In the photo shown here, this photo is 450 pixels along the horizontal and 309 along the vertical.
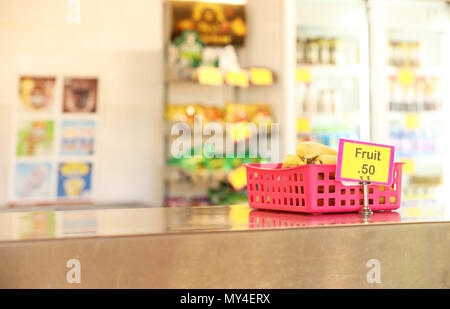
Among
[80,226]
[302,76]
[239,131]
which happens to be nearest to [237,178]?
[239,131]

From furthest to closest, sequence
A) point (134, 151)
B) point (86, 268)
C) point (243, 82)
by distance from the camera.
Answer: point (134, 151), point (243, 82), point (86, 268)

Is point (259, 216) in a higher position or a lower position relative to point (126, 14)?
lower

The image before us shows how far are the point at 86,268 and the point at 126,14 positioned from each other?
3.47 m

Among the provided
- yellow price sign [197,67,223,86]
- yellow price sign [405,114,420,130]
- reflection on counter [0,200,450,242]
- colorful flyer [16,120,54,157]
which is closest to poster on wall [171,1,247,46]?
yellow price sign [197,67,223,86]

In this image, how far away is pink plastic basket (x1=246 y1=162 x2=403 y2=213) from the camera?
1339 mm

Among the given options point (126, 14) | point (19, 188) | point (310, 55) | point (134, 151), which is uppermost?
point (126, 14)

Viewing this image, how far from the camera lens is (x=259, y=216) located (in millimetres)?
1344

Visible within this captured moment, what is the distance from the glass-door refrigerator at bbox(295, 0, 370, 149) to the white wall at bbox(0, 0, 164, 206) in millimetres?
1172

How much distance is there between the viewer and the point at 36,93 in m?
3.88

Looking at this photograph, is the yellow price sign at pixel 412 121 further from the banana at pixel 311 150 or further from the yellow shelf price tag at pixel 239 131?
the banana at pixel 311 150

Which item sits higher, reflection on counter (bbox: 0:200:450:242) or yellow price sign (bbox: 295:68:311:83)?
yellow price sign (bbox: 295:68:311:83)

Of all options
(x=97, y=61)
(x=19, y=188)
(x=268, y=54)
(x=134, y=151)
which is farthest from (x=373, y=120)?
(x=19, y=188)

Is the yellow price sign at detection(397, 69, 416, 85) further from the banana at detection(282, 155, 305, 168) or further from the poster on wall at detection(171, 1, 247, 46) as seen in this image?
the banana at detection(282, 155, 305, 168)

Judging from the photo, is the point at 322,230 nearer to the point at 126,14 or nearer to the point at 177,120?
the point at 177,120
